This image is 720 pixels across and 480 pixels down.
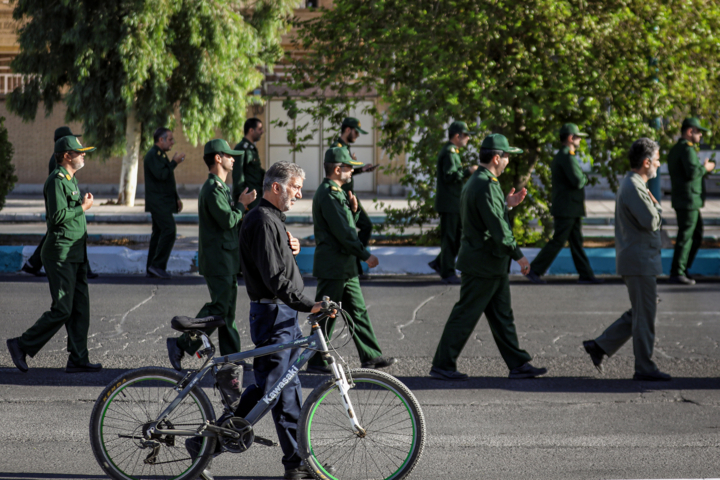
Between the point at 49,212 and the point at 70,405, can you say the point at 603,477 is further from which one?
the point at 49,212

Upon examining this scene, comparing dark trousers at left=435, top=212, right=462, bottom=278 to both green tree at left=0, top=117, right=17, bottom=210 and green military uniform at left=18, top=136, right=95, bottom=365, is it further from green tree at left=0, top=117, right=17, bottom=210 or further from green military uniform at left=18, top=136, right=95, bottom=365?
green tree at left=0, top=117, right=17, bottom=210

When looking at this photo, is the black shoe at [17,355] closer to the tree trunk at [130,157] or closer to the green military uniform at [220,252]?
the green military uniform at [220,252]

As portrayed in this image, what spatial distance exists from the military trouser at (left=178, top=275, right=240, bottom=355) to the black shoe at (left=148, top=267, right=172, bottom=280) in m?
4.74

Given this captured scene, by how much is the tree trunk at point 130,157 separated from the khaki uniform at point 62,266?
15.8 meters

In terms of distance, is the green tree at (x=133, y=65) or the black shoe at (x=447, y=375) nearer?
the black shoe at (x=447, y=375)

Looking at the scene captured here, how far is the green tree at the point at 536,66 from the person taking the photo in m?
11.9

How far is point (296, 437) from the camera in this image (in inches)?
171

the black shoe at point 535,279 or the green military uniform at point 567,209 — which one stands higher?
the green military uniform at point 567,209

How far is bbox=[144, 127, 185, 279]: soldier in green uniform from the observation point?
10.9 metres

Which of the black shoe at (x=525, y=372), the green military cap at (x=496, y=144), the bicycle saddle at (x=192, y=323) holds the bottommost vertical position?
the black shoe at (x=525, y=372)

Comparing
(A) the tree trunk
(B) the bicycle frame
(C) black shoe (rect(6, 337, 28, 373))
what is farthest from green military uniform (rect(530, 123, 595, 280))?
(A) the tree trunk

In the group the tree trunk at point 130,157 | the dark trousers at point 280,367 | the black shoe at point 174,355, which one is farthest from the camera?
the tree trunk at point 130,157

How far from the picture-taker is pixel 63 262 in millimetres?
6531

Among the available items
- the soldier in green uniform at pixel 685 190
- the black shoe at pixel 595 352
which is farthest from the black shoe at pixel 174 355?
the soldier in green uniform at pixel 685 190
